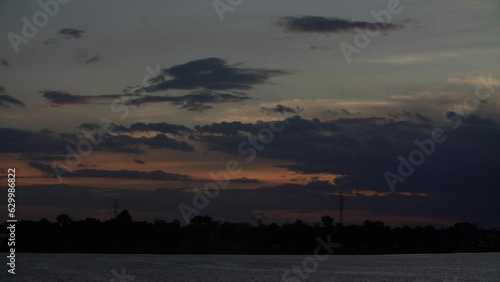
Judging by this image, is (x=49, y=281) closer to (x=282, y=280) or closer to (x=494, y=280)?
(x=282, y=280)

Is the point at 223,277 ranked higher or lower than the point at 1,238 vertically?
lower

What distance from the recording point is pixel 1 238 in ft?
517

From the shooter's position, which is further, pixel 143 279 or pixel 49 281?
pixel 143 279

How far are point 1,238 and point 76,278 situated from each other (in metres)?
62.2

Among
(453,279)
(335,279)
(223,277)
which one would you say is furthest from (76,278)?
(453,279)

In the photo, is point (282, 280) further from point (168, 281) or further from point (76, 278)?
point (76, 278)

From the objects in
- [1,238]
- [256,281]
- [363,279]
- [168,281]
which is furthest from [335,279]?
[1,238]

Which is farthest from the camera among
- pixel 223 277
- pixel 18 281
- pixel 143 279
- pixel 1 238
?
pixel 1 238

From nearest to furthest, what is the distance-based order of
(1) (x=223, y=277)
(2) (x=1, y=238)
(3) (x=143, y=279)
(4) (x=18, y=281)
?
(4) (x=18, y=281)
(3) (x=143, y=279)
(1) (x=223, y=277)
(2) (x=1, y=238)

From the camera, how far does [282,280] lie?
10175cm

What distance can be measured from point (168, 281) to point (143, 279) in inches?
175

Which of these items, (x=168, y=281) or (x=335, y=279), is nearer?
(x=168, y=281)

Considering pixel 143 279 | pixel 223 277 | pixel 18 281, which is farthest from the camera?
pixel 223 277

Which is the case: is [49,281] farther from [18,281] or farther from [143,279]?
[143,279]
